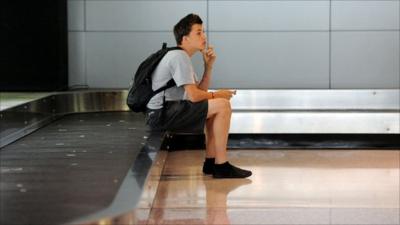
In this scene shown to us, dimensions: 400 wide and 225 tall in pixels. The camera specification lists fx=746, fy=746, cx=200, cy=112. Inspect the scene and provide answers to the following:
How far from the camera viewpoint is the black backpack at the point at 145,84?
664cm

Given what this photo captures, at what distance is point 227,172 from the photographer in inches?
268

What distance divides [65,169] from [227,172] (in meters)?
1.95

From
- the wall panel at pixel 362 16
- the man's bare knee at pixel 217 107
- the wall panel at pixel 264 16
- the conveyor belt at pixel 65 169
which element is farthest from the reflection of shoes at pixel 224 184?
the wall panel at pixel 362 16

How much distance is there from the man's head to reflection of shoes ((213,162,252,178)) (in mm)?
1093

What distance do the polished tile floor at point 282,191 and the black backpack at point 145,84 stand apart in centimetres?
73

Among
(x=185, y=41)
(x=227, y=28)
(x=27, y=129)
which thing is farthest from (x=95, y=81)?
(x=185, y=41)

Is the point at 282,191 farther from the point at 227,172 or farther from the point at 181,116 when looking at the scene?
the point at 181,116

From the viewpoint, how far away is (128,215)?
361 cm

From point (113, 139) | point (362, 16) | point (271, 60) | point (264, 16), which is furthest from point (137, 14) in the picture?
point (113, 139)

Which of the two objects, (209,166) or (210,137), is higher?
(210,137)

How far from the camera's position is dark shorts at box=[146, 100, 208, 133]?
665 centimetres

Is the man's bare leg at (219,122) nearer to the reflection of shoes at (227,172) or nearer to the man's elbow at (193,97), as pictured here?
the reflection of shoes at (227,172)

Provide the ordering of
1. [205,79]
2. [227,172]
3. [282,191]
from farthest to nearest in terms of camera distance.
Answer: [205,79]
[227,172]
[282,191]

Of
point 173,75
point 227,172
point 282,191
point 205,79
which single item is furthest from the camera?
point 205,79
